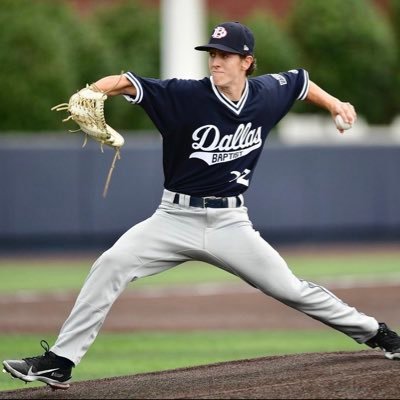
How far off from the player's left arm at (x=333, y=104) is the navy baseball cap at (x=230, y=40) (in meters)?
0.56

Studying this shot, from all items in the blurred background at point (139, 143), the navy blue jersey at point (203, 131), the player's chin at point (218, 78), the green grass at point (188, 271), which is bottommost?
the green grass at point (188, 271)

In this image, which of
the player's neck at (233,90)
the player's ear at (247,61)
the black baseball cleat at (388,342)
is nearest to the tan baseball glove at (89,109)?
the player's neck at (233,90)

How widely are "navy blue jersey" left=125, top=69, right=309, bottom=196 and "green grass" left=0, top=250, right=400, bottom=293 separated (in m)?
8.07

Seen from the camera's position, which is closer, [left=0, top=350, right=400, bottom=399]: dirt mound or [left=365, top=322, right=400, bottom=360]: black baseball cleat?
[left=0, top=350, right=400, bottom=399]: dirt mound

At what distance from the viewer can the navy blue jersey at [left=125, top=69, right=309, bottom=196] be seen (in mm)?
6250

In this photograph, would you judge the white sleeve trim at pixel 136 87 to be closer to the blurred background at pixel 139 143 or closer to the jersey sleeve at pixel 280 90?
the jersey sleeve at pixel 280 90

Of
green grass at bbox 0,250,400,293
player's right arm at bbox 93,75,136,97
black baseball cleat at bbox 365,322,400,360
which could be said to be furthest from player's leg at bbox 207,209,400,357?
green grass at bbox 0,250,400,293

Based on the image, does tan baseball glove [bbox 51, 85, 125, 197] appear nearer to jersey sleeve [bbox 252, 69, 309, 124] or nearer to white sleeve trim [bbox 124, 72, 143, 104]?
white sleeve trim [bbox 124, 72, 143, 104]

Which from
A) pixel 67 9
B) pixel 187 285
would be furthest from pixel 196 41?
pixel 187 285

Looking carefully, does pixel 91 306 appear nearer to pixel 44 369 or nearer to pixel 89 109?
pixel 44 369

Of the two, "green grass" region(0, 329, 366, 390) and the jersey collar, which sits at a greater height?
the jersey collar

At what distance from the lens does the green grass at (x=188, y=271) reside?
49.2ft

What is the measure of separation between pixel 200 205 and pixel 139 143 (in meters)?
12.3

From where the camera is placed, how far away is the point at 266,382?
6145 mm
